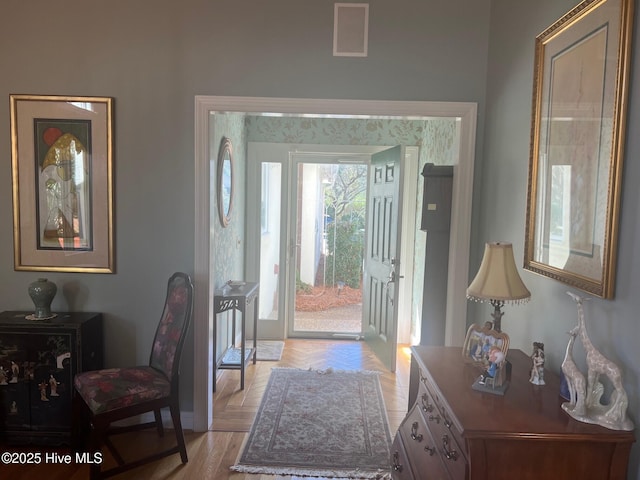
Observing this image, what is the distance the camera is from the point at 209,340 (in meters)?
3.00

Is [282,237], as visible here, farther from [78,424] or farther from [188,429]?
[78,424]

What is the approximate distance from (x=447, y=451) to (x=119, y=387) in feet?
5.73

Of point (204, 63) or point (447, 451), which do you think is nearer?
point (447, 451)

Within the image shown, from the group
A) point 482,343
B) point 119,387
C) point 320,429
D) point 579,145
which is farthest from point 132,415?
point 579,145

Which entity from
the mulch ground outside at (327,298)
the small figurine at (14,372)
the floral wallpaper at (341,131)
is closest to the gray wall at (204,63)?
the small figurine at (14,372)

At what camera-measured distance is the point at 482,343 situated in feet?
5.93

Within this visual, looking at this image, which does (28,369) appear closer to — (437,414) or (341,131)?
(437,414)

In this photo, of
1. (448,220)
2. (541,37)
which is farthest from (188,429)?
(541,37)

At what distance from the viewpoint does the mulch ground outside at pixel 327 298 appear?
5344 millimetres

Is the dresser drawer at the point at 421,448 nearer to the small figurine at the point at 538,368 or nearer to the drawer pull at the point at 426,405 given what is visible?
the drawer pull at the point at 426,405

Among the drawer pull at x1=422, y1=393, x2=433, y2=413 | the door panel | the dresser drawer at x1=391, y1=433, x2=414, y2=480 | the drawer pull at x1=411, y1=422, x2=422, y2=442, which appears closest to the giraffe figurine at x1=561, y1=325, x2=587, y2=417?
the drawer pull at x1=422, y1=393, x2=433, y2=413

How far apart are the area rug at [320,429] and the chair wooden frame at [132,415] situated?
46cm

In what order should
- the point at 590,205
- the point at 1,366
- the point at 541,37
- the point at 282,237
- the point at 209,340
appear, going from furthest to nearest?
the point at 282,237, the point at 209,340, the point at 1,366, the point at 541,37, the point at 590,205

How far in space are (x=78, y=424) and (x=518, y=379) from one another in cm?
239
